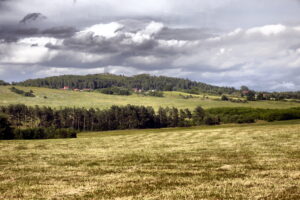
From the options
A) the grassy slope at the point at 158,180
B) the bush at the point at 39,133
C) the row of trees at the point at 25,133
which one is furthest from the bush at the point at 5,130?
the grassy slope at the point at 158,180

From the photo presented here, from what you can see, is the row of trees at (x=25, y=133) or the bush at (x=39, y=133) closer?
the row of trees at (x=25, y=133)

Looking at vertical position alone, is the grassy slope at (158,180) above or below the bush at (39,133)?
above

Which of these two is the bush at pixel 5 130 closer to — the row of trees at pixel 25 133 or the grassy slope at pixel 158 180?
the row of trees at pixel 25 133

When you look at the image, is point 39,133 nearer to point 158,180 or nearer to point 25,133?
point 25,133

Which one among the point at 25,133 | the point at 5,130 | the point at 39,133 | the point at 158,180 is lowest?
the point at 39,133

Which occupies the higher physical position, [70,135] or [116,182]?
[116,182]

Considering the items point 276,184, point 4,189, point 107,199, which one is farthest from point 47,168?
point 276,184

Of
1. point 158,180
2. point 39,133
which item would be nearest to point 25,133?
point 39,133

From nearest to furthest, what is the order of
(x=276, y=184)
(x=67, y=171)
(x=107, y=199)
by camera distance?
(x=107, y=199)
(x=276, y=184)
(x=67, y=171)

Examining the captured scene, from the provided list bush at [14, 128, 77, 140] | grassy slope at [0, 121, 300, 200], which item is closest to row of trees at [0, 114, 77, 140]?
bush at [14, 128, 77, 140]

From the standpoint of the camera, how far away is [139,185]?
59.4 ft

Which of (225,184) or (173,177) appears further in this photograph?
(173,177)

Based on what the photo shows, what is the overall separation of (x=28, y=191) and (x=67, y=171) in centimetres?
676

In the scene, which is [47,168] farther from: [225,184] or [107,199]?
[225,184]
